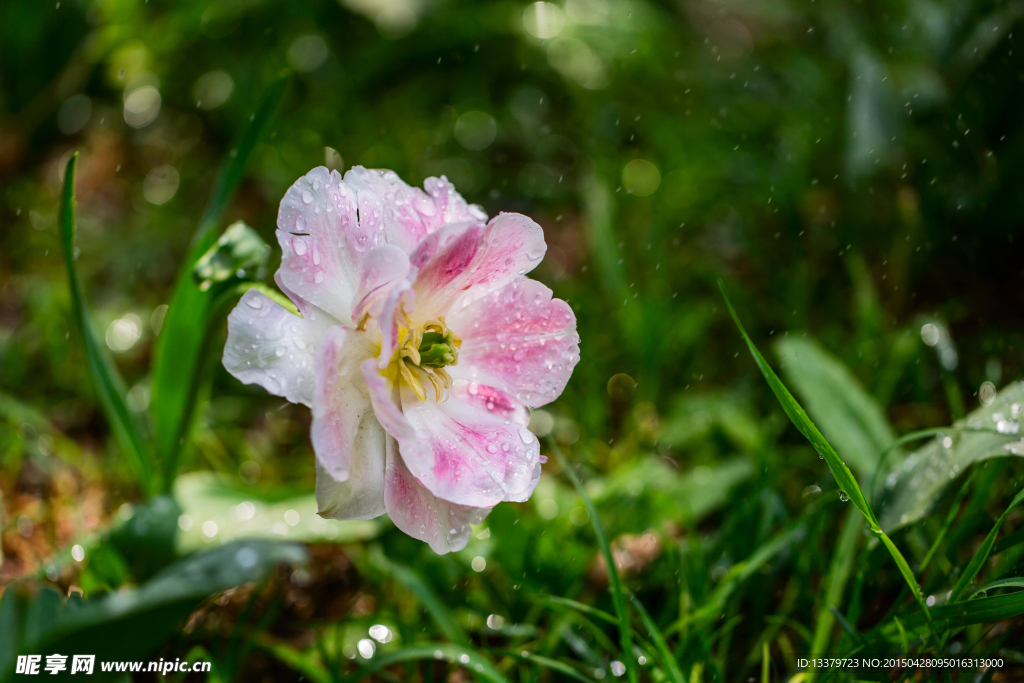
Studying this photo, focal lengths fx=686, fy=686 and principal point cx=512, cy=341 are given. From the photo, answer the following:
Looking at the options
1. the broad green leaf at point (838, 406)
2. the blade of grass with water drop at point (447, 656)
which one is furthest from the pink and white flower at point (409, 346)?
the broad green leaf at point (838, 406)

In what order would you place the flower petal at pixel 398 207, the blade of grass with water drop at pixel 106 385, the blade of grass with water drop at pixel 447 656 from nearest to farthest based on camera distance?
the flower petal at pixel 398 207 → the blade of grass with water drop at pixel 447 656 → the blade of grass with water drop at pixel 106 385

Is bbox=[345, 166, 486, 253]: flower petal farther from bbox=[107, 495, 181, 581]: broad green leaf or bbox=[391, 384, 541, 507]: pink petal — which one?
bbox=[107, 495, 181, 581]: broad green leaf

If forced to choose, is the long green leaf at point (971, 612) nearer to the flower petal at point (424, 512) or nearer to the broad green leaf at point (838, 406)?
the broad green leaf at point (838, 406)

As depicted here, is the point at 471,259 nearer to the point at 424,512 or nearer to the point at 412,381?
the point at 412,381

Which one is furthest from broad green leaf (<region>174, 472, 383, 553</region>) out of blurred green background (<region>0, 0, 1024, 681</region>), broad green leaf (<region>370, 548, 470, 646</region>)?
broad green leaf (<region>370, 548, 470, 646</region>)

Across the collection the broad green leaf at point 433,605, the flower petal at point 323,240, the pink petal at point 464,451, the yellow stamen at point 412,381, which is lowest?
the broad green leaf at point 433,605

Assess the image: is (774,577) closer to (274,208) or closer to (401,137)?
(274,208)
